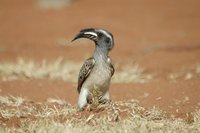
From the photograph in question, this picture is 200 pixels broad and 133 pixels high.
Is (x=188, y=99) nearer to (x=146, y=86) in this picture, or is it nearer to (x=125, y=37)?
(x=146, y=86)

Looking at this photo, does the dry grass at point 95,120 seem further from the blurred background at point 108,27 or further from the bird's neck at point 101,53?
the blurred background at point 108,27

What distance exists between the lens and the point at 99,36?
8.44m

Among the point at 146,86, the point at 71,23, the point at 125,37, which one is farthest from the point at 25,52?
the point at 146,86

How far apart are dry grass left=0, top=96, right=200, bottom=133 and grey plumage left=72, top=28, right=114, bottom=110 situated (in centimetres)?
26

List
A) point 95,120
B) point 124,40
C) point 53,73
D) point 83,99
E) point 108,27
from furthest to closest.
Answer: point 108,27
point 124,40
point 53,73
point 83,99
point 95,120

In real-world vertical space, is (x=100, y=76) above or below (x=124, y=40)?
below

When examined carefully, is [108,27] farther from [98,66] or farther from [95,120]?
[95,120]

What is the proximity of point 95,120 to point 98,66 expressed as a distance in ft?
2.98

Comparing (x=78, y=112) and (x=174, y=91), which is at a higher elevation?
(x=174, y=91)

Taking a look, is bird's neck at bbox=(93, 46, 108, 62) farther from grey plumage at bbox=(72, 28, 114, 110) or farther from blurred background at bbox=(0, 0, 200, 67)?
blurred background at bbox=(0, 0, 200, 67)

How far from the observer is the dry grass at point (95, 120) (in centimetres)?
737

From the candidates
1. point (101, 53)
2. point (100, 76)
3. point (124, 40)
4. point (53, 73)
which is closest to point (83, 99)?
point (100, 76)

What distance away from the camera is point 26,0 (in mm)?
30672

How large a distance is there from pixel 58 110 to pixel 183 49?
895 centimetres
